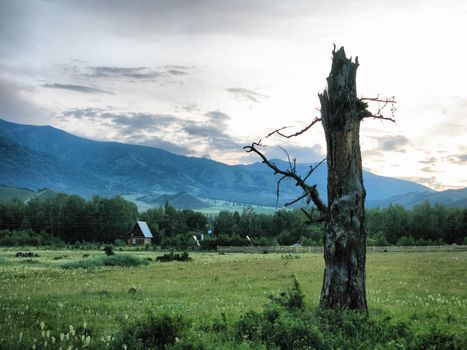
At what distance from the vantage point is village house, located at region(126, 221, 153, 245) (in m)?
151

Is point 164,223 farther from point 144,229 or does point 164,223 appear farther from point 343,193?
point 343,193

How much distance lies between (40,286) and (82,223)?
457 feet

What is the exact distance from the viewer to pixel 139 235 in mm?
151375

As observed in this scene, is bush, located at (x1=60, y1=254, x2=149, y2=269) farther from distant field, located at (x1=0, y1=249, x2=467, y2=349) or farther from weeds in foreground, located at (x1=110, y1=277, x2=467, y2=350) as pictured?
weeds in foreground, located at (x1=110, y1=277, x2=467, y2=350)

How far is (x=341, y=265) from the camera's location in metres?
12.5

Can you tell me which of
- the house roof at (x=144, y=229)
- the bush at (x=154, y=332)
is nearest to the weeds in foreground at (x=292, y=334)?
the bush at (x=154, y=332)

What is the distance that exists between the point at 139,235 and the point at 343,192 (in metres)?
144

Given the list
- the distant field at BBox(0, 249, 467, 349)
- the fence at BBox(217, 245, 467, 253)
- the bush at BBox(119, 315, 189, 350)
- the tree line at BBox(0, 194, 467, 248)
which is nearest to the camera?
the bush at BBox(119, 315, 189, 350)

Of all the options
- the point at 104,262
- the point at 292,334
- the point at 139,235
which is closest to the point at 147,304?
the point at 292,334

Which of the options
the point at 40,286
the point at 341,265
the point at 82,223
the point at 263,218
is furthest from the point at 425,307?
the point at 263,218

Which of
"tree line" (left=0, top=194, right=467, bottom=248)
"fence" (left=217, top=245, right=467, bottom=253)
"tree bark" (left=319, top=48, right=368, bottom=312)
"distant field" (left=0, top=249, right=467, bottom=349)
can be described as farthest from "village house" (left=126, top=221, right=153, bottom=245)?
"tree bark" (left=319, top=48, right=368, bottom=312)

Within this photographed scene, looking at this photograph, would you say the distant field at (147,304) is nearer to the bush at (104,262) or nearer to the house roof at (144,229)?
the bush at (104,262)

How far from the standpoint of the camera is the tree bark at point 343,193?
12.4 meters

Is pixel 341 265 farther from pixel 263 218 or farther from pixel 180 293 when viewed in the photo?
pixel 263 218
